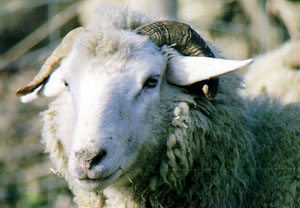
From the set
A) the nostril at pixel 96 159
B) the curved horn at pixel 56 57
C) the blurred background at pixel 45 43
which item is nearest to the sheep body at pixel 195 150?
the curved horn at pixel 56 57

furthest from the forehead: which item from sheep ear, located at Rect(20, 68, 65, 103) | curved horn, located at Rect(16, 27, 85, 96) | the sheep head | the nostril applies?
the nostril

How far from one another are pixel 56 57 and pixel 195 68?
3.46 ft

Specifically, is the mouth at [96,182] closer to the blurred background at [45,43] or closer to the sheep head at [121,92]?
the sheep head at [121,92]

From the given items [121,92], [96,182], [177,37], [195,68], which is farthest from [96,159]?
[177,37]

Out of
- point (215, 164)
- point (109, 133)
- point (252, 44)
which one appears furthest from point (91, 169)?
point (252, 44)

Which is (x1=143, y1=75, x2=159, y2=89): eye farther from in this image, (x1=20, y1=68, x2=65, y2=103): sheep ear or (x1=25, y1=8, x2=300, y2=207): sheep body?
(x1=20, y1=68, x2=65, y2=103): sheep ear

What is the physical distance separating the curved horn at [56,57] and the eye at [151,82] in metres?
0.66

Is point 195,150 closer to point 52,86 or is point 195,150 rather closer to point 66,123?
point 66,123

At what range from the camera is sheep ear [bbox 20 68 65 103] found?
3287mm

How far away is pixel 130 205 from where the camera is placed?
117 inches

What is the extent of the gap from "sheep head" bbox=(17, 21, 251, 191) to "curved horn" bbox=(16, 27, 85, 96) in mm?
25

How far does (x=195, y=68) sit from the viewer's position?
2.88 meters

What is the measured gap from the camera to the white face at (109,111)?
2449 millimetres

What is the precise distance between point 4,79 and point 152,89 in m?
8.27
